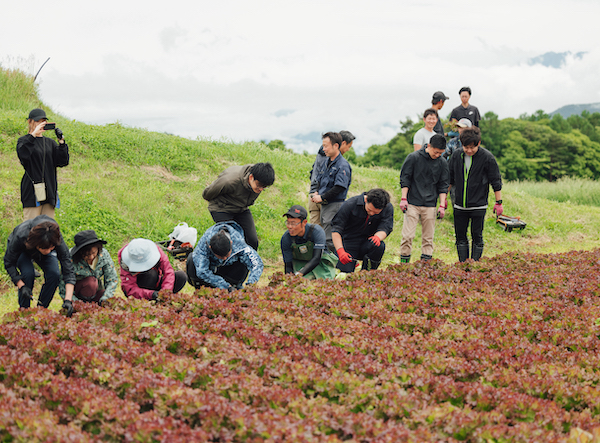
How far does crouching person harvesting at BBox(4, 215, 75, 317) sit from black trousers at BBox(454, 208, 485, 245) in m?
5.39

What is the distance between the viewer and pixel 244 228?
6.62 metres

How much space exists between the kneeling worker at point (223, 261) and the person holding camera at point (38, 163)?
6.76ft

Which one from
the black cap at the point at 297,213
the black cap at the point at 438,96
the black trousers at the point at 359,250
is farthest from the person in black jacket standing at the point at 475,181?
the black cap at the point at 297,213

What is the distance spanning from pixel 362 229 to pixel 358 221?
0.15m

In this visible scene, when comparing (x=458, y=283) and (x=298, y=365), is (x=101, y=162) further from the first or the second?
(x=298, y=365)

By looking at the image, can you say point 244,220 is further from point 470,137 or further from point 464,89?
point 464,89

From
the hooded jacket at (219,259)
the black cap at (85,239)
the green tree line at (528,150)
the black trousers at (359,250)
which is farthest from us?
the green tree line at (528,150)

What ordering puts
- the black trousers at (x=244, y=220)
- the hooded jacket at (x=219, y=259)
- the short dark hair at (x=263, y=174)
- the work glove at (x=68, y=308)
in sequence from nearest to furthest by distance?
the work glove at (x=68, y=308)
the hooded jacket at (x=219, y=259)
the short dark hair at (x=263, y=174)
the black trousers at (x=244, y=220)

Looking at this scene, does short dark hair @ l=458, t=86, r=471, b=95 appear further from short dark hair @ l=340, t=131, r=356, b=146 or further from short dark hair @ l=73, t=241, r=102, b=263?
short dark hair @ l=73, t=241, r=102, b=263

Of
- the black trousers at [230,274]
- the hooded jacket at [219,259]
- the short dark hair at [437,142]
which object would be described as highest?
the short dark hair at [437,142]

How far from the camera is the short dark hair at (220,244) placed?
210 inches

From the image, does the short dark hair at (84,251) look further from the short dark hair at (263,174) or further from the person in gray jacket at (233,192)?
the short dark hair at (263,174)

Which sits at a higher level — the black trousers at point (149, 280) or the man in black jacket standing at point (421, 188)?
the man in black jacket standing at point (421, 188)

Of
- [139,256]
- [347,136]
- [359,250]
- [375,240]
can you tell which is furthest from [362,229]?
[139,256]
